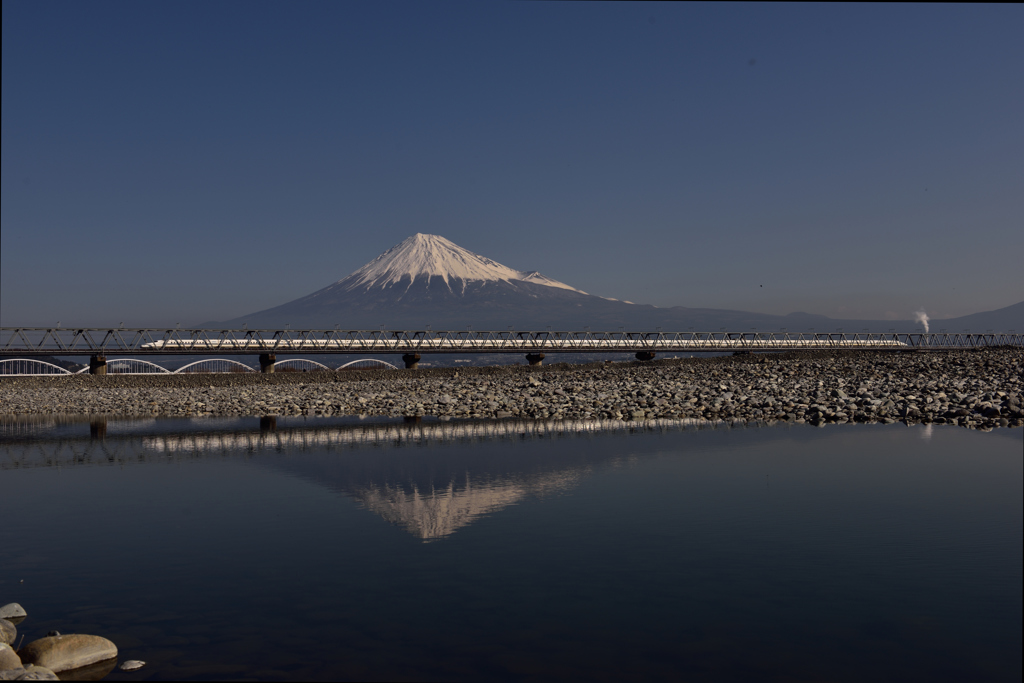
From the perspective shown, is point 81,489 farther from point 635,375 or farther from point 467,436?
point 635,375

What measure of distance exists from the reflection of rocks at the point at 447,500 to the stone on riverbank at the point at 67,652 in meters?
4.99

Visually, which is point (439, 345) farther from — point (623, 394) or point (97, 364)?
point (623, 394)

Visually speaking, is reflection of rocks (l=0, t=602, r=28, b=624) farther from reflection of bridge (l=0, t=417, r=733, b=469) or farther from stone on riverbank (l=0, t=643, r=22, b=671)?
reflection of bridge (l=0, t=417, r=733, b=469)

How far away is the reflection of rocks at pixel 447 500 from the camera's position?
12469 mm

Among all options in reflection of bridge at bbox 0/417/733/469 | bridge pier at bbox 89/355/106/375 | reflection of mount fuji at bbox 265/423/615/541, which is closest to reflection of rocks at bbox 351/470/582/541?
reflection of mount fuji at bbox 265/423/615/541

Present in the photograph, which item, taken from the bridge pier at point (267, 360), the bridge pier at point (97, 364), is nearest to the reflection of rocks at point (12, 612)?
the bridge pier at point (267, 360)

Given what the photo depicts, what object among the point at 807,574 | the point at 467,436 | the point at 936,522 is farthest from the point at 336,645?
the point at 467,436

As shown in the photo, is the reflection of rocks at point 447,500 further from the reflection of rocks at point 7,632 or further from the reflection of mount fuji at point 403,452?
the reflection of rocks at point 7,632

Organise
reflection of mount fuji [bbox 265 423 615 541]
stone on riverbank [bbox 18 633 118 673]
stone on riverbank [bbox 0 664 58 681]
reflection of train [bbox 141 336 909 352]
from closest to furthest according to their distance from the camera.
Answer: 1. stone on riverbank [bbox 0 664 58 681]
2. stone on riverbank [bbox 18 633 118 673]
3. reflection of mount fuji [bbox 265 423 615 541]
4. reflection of train [bbox 141 336 909 352]

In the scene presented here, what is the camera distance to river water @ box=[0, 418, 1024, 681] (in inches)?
276

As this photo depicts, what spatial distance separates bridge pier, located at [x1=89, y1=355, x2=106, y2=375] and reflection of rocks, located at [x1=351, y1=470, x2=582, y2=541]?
2568 inches

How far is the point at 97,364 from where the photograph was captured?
229 feet

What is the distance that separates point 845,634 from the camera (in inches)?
287

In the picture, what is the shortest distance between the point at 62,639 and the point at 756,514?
10.0 meters
